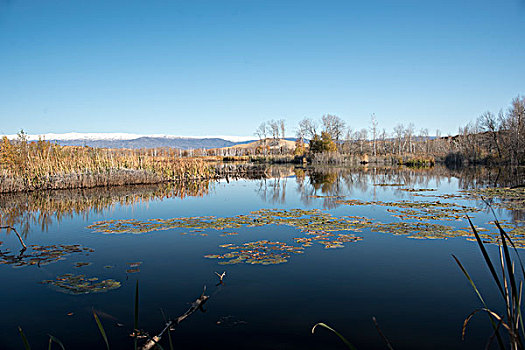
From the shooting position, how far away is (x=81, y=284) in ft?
21.7

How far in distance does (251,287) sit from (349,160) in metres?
48.5

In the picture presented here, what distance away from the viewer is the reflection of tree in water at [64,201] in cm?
1282

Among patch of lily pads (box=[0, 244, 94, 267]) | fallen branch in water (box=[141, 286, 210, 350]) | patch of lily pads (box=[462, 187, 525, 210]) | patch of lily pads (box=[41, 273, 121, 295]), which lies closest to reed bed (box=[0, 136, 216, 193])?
patch of lily pads (box=[0, 244, 94, 267])

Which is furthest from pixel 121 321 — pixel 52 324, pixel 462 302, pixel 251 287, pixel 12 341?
pixel 462 302

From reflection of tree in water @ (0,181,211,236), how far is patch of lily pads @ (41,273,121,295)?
4.94m

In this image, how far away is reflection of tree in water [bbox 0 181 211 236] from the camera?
12.8 m

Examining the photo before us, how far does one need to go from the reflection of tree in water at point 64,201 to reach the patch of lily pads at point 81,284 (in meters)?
4.94

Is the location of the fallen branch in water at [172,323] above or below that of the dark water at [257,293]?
above

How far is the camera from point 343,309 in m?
5.54

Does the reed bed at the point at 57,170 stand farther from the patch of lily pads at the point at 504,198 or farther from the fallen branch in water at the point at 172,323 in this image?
the patch of lily pads at the point at 504,198

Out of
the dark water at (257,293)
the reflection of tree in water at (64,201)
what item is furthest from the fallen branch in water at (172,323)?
the reflection of tree in water at (64,201)

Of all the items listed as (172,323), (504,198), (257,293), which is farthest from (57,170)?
(504,198)

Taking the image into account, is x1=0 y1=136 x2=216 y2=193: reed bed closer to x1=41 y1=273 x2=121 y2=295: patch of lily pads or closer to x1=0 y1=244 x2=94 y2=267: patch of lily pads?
x1=0 y1=244 x2=94 y2=267: patch of lily pads

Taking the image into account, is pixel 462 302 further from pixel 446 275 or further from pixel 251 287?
pixel 251 287
